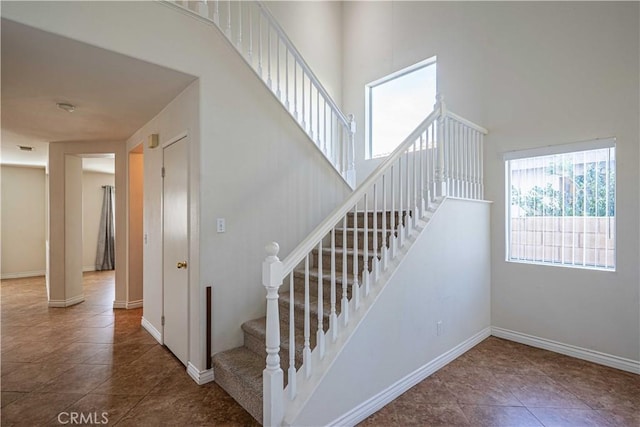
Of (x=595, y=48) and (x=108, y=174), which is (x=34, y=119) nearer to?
(x=108, y=174)

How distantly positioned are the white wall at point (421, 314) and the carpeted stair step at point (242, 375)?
46 centimetres

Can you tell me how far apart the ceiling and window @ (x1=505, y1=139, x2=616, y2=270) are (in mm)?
3493

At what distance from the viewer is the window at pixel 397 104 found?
4.36 m

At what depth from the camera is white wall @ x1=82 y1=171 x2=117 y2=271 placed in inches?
306

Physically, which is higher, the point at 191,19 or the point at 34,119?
the point at 191,19

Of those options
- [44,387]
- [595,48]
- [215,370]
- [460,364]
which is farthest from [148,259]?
[595,48]

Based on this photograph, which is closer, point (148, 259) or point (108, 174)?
point (148, 259)

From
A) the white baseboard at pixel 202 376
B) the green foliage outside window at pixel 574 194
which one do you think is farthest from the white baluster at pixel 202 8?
the green foliage outside window at pixel 574 194

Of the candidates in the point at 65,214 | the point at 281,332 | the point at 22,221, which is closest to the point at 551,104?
the point at 281,332

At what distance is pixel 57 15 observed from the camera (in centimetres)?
189

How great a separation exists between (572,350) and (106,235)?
945 centimetres

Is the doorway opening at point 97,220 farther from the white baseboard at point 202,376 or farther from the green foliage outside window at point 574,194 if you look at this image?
the green foliage outside window at point 574,194

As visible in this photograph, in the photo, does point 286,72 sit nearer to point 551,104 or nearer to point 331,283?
point 331,283

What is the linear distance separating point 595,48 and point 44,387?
18.5ft
